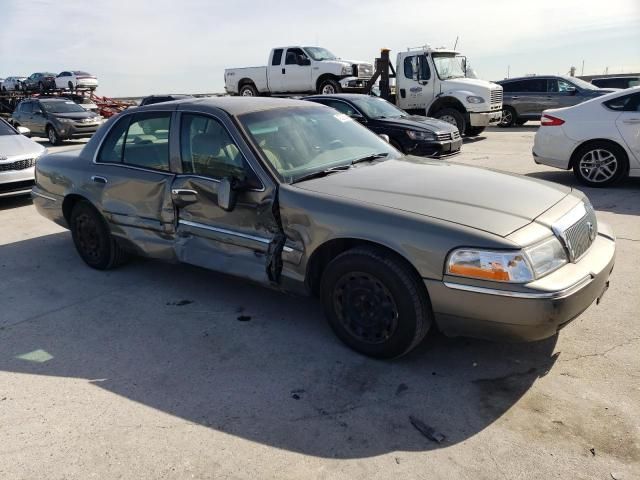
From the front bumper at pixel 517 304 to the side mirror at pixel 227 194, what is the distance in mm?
1447

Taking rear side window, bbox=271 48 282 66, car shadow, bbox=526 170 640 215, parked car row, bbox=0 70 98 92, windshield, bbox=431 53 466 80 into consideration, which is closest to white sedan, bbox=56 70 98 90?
parked car row, bbox=0 70 98 92

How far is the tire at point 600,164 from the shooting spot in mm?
7480

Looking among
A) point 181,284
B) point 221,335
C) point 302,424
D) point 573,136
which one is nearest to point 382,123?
point 573,136

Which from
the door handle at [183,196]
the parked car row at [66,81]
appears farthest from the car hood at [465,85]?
the parked car row at [66,81]

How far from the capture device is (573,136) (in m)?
7.66

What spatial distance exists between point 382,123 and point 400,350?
7.63m

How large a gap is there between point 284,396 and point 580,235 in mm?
2024

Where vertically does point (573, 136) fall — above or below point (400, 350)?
above

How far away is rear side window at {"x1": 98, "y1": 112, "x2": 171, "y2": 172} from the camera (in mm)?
4250

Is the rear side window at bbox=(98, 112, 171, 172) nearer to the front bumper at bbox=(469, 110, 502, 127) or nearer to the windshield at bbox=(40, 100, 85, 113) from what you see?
the front bumper at bbox=(469, 110, 502, 127)

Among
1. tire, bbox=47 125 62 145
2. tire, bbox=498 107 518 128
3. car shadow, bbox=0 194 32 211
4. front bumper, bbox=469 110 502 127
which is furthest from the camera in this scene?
tire, bbox=498 107 518 128

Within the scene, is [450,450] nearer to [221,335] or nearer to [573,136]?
[221,335]

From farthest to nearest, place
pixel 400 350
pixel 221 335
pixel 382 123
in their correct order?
pixel 382 123 < pixel 221 335 < pixel 400 350

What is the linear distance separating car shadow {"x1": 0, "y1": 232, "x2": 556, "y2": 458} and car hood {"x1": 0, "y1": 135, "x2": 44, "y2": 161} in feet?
13.9
